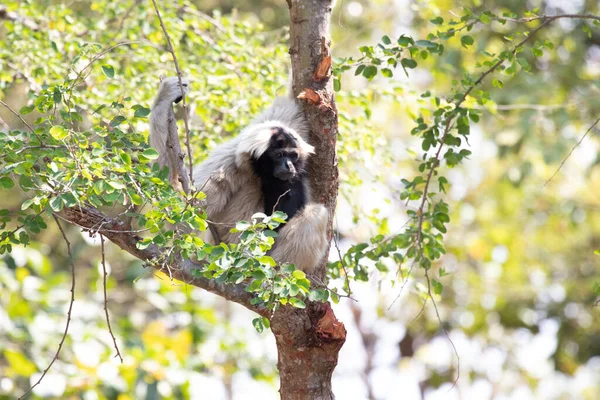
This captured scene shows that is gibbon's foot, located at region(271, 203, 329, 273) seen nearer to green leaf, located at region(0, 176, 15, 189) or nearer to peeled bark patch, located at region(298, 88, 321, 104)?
peeled bark patch, located at region(298, 88, 321, 104)

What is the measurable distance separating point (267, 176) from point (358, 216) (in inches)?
36.2

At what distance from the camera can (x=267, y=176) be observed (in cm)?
530

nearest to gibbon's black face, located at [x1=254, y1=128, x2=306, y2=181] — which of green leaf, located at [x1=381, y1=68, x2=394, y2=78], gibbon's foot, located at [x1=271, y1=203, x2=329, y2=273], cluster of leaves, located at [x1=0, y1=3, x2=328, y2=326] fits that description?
gibbon's foot, located at [x1=271, y1=203, x2=329, y2=273]

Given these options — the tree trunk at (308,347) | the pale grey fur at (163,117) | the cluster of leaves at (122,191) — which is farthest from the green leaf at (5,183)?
the tree trunk at (308,347)

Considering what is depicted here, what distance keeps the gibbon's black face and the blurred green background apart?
60cm

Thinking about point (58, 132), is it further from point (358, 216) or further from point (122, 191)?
point (358, 216)

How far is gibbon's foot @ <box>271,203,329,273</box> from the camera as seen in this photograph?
4.73 metres

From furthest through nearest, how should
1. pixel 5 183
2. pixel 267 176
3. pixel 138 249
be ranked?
1. pixel 267 176
2. pixel 138 249
3. pixel 5 183

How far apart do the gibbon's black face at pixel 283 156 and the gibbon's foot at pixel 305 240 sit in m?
0.28

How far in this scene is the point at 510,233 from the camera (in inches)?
593

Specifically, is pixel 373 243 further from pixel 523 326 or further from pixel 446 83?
pixel 446 83

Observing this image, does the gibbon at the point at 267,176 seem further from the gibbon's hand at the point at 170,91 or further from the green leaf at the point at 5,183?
the green leaf at the point at 5,183

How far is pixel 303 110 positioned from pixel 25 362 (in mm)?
3997

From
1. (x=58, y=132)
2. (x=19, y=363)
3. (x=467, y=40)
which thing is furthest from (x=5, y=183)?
(x=19, y=363)
